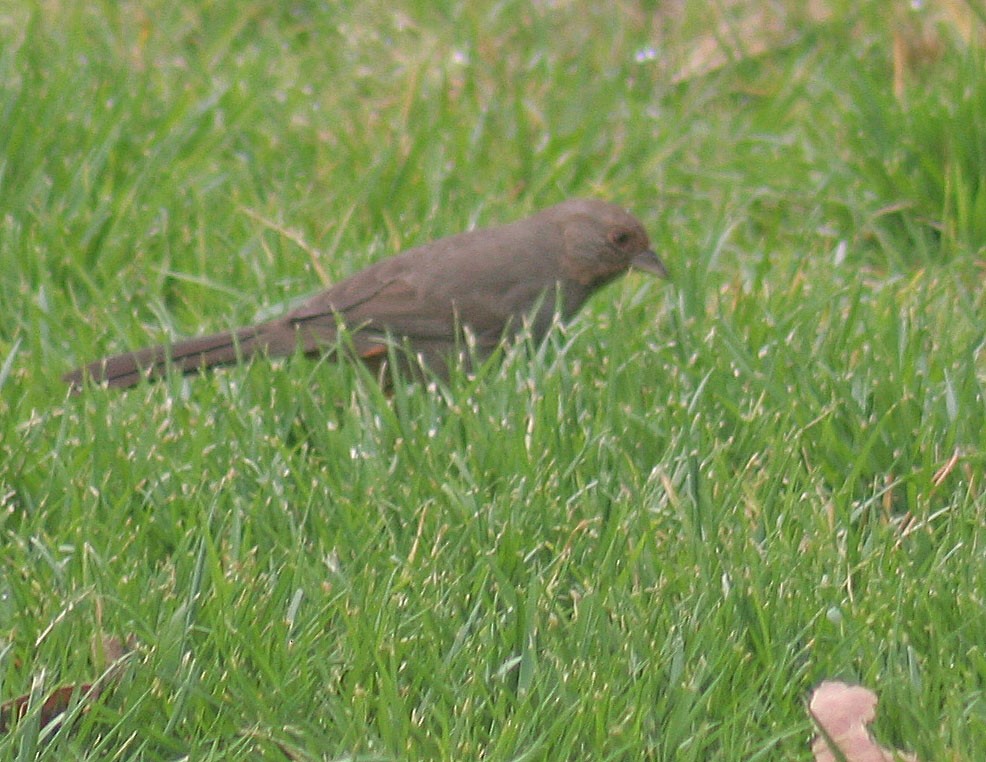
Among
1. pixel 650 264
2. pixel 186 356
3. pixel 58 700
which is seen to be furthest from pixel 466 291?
pixel 58 700

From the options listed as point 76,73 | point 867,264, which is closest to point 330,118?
point 76,73

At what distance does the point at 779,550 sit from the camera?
309cm

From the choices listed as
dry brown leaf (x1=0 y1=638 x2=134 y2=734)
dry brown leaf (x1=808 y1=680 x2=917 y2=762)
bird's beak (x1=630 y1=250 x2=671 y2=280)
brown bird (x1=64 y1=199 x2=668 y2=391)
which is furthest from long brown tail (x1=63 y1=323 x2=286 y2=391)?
dry brown leaf (x1=808 y1=680 x2=917 y2=762)

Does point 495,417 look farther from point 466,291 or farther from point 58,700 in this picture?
point 58,700

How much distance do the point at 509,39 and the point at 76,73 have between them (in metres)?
1.70

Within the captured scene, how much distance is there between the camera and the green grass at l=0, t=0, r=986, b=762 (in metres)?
2.81

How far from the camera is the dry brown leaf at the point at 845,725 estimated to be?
2.63 metres

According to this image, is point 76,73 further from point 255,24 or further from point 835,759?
point 835,759

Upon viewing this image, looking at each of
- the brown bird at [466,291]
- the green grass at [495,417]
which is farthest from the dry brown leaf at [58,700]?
the brown bird at [466,291]

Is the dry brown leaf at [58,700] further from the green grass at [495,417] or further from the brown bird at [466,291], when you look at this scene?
A: the brown bird at [466,291]

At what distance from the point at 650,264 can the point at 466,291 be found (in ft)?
1.79

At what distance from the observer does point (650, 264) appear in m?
4.72

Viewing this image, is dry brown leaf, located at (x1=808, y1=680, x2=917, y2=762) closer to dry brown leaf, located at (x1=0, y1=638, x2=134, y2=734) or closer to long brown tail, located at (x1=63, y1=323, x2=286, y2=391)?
dry brown leaf, located at (x1=0, y1=638, x2=134, y2=734)

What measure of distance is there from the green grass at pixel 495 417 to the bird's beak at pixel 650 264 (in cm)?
5
